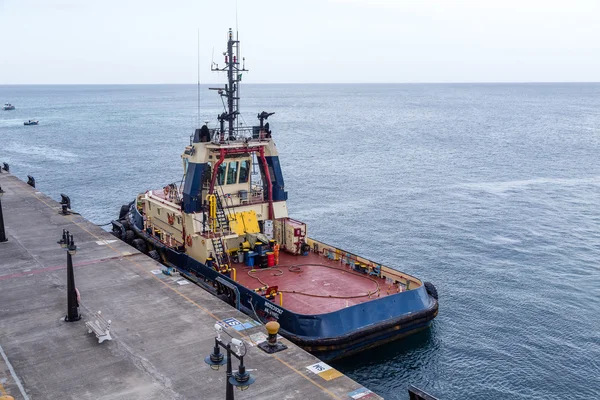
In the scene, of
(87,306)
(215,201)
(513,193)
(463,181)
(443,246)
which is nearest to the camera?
(87,306)

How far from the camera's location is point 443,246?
4225 centimetres

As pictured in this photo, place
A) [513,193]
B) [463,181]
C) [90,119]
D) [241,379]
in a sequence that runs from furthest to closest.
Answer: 1. [90,119]
2. [463,181]
3. [513,193]
4. [241,379]

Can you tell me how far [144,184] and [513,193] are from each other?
1618 inches

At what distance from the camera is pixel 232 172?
30953mm

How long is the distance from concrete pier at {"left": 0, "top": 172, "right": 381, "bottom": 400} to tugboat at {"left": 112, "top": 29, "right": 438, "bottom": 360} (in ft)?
6.48

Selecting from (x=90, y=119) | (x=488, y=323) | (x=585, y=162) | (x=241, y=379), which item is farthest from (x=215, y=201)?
(x=90, y=119)

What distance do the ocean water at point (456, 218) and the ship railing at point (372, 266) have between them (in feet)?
8.92

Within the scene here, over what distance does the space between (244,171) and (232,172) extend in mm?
782

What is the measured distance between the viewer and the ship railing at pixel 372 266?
25903mm

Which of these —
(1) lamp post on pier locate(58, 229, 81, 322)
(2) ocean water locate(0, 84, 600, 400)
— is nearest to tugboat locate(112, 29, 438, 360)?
(2) ocean water locate(0, 84, 600, 400)

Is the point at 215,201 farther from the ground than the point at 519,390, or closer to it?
farther from the ground

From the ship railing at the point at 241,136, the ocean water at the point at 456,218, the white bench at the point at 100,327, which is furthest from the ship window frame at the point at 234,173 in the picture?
the ocean water at the point at 456,218

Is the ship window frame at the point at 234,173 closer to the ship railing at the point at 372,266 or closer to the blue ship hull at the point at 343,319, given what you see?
the ship railing at the point at 372,266

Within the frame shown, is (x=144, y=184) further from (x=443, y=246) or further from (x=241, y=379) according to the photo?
(x=241, y=379)
